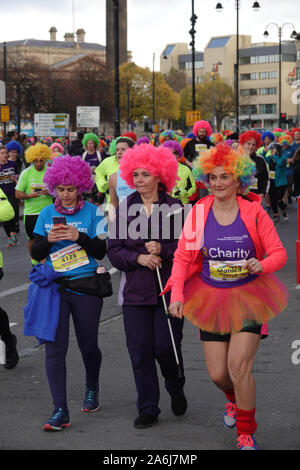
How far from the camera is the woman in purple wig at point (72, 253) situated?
5.33 meters

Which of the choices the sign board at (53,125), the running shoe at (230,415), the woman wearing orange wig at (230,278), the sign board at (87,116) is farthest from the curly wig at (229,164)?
the sign board at (87,116)

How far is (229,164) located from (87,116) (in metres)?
47.3

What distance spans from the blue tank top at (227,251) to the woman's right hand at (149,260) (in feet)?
1.48

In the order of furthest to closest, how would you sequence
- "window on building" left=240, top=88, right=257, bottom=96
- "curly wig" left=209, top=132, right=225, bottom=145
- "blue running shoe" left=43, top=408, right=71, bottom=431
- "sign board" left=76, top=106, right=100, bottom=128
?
"window on building" left=240, top=88, right=257, bottom=96 → "sign board" left=76, top=106, right=100, bottom=128 → "curly wig" left=209, top=132, right=225, bottom=145 → "blue running shoe" left=43, top=408, right=71, bottom=431

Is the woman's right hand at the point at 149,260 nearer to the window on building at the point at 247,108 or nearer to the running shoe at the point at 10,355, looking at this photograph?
the running shoe at the point at 10,355

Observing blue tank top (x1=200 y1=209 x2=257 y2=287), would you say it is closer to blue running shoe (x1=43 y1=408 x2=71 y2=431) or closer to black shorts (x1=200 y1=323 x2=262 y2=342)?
black shorts (x1=200 y1=323 x2=262 y2=342)

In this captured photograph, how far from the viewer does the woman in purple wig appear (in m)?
5.33

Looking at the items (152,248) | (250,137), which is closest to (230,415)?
(152,248)

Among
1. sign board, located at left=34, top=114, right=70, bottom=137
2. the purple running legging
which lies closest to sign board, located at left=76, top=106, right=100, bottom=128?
sign board, located at left=34, top=114, right=70, bottom=137

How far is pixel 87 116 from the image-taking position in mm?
51531

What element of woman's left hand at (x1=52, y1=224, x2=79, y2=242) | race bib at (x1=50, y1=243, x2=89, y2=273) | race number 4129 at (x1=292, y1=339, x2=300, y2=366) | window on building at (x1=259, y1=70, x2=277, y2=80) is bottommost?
race number 4129 at (x1=292, y1=339, x2=300, y2=366)

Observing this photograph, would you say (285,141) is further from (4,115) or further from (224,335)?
(4,115)

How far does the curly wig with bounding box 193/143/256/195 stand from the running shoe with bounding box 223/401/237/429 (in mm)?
1257
